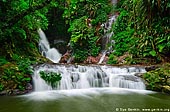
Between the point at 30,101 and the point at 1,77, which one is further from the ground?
Result: the point at 1,77

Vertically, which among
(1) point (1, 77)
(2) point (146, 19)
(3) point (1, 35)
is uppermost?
(2) point (146, 19)

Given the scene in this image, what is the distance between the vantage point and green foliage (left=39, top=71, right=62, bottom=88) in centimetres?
892

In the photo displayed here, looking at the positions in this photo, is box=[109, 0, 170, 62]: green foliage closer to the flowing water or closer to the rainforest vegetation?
the rainforest vegetation

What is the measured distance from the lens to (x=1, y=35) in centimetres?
952

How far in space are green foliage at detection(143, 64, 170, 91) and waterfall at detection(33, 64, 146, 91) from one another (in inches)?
10.7

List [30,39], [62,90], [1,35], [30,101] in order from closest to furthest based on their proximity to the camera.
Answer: [30,101], [62,90], [1,35], [30,39]

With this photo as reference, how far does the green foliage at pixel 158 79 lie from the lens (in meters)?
8.31

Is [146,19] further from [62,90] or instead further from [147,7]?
[62,90]

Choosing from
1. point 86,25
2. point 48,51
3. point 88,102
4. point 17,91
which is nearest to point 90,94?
point 88,102

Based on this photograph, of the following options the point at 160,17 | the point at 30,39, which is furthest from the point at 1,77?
the point at 160,17

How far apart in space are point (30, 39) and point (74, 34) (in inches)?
190

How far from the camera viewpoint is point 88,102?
6.74m

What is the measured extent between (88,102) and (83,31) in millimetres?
12064

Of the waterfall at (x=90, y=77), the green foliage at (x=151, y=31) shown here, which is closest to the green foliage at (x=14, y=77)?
the waterfall at (x=90, y=77)
